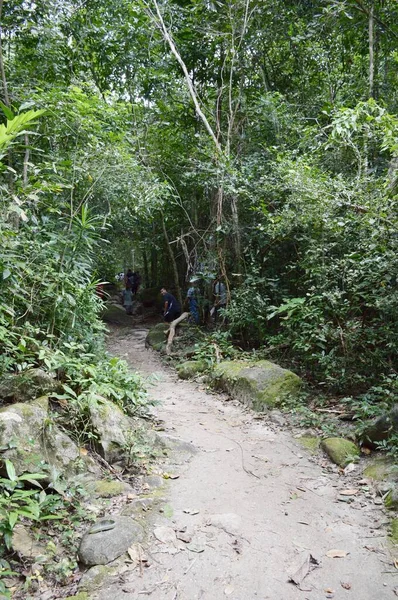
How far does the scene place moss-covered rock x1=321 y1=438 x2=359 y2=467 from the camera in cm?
410

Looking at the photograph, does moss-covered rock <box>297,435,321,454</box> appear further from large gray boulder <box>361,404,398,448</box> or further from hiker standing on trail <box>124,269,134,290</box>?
hiker standing on trail <box>124,269,134,290</box>

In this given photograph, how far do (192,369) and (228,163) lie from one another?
14.1ft

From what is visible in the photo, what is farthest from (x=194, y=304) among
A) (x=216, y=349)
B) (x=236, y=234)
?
(x=216, y=349)

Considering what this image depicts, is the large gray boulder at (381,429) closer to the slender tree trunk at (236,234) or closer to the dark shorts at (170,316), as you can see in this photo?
the slender tree trunk at (236,234)

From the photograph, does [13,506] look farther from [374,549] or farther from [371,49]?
[371,49]

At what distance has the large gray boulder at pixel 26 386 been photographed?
144 inches

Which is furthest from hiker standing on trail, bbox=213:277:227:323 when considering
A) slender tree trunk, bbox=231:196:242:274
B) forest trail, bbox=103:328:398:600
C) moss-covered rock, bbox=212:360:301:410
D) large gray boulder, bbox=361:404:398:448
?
large gray boulder, bbox=361:404:398:448

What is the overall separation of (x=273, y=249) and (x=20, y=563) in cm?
744

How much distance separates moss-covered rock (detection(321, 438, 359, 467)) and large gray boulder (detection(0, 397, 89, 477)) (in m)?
2.53

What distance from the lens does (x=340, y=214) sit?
6.30 metres

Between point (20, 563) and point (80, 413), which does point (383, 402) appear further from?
point (20, 563)

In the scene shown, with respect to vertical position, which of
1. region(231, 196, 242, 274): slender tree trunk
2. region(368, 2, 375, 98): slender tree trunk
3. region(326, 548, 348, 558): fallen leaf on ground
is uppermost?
region(368, 2, 375, 98): slender tree trunk

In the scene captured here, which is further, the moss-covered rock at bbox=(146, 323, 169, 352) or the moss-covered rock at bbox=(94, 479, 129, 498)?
the moss-covered rock at bbox=(146, 323, 169, 352)

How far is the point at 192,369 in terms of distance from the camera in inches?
313
